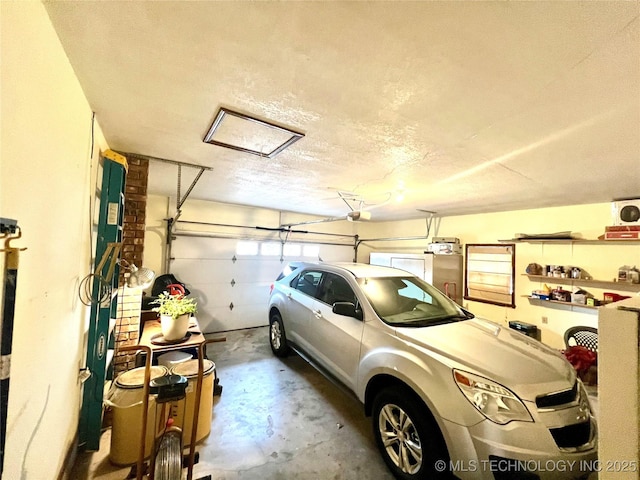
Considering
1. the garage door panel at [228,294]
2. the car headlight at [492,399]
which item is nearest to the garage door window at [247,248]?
the garage door panel at [228,294]

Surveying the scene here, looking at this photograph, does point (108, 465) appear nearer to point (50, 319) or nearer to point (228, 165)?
point (50, 319)

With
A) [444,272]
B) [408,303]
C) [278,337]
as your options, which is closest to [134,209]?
[278,337]

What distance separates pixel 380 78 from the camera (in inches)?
49.3

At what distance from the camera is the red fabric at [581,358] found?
10.9ft

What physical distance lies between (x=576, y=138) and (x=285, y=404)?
3.41 m

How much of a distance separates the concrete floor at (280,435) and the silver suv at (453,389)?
1.12ft

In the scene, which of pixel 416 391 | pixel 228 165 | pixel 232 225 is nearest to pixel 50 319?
pixel 228 165

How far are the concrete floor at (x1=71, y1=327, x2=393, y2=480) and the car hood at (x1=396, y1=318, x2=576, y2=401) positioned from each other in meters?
1.04

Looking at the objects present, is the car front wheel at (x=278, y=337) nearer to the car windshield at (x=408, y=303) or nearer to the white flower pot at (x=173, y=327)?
the white flower pot at (x=173, y=327)

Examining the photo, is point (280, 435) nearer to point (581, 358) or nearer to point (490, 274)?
point (581, 358)

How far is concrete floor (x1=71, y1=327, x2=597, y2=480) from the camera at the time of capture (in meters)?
1.88

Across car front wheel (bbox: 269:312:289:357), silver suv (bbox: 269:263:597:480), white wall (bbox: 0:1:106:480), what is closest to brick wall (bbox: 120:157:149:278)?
white wall (bbox: 0:1:106:480)

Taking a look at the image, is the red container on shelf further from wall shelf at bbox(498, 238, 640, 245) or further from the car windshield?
the car windshield

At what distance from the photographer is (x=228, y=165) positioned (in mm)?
2773
